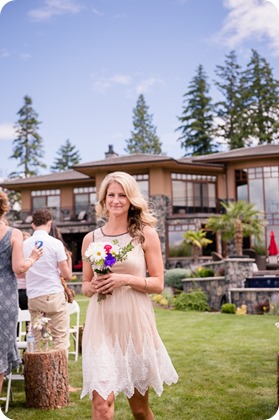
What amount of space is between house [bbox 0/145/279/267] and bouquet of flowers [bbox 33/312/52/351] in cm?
2061

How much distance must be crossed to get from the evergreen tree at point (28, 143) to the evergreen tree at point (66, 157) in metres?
4.41

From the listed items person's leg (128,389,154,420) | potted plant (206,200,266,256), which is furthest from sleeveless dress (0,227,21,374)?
potted plant (206,200,266,256)

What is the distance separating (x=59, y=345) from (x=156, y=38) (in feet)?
13.7

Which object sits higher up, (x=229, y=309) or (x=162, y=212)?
(x=162, y=212)

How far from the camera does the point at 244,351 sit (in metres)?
7.95

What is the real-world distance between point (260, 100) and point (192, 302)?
89.0ft

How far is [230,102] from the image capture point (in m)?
40.8

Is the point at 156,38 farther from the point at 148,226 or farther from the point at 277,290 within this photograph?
the point at 277,290

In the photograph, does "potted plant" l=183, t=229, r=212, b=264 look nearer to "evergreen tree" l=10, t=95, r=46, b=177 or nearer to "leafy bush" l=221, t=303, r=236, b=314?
"leafy bush" l=221, t=303, r=236, b=314

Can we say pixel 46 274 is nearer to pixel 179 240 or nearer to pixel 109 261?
pixel 109 261

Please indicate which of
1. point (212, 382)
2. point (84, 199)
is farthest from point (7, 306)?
point (84, 199)

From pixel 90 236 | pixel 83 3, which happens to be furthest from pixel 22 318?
pixel 83 3

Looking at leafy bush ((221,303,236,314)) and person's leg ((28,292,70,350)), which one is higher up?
person's leg ((28,292,70,350))

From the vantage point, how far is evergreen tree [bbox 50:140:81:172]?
4734 centimetres
